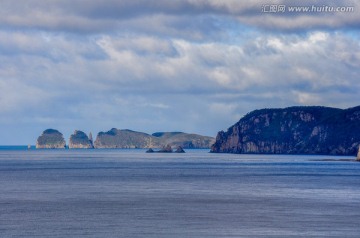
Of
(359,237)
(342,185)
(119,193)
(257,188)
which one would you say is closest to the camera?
(359,237)

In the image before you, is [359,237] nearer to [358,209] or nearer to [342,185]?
[358,209]

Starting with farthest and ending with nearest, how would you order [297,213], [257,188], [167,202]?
[257,188] → [167,202] → [297,213]

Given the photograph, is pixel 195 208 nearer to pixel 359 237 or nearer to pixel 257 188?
pixel 359 237

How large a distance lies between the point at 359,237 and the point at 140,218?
18704 millimetres

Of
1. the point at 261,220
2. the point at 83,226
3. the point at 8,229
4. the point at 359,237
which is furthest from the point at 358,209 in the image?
the point at 8,229

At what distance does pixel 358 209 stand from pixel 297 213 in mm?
6724

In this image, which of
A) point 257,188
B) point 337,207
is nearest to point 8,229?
point 337,207

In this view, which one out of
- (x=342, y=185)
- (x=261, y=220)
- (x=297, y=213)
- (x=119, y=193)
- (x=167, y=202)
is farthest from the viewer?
(x=342, y=185)

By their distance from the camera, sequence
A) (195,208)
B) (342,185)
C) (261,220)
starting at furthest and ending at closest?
1. (342,185)
2. (195,208)
3. (261,220)

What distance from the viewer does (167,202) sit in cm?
7675

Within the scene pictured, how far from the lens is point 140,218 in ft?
203

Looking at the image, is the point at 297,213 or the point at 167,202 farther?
the point at 167,202

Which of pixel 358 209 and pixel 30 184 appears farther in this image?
pixel 30 184

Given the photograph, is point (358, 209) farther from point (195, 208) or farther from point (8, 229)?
point (8, 229)
